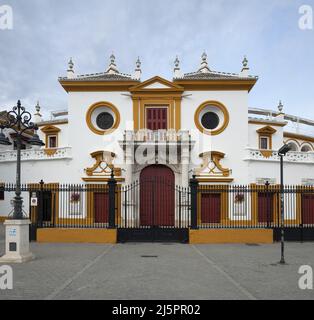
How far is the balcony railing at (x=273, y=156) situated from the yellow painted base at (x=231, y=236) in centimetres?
704

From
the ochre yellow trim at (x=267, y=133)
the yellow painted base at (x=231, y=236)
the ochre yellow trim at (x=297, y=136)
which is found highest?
the ochre yellow trim at (x=297, y=136)

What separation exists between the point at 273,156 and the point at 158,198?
7.55 metres

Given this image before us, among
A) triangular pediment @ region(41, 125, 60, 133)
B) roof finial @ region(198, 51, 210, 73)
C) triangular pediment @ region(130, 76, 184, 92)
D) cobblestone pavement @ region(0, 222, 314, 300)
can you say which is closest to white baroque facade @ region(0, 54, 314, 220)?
triangular pediment @ region(130, 76, 184, 92)

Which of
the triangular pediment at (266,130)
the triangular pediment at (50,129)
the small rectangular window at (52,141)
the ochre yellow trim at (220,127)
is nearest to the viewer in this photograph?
the ochre yellow trim at (220,127)

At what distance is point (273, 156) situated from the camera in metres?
21.5

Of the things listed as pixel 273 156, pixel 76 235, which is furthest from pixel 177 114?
pixel 76 235

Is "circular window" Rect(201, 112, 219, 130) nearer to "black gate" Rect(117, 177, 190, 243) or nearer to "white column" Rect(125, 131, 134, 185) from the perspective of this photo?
"black gate" Rect(117, 177, 190, 243)

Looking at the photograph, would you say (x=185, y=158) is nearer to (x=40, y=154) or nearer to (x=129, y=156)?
(x=129, y=156)

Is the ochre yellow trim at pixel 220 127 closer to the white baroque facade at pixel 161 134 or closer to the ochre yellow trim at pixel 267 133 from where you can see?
the white baroque facade at pixel 161 134

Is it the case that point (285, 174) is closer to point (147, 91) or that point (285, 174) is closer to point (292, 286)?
point (147, 91)

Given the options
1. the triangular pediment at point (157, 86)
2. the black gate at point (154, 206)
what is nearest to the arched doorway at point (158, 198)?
the black gate at point (154, 206)

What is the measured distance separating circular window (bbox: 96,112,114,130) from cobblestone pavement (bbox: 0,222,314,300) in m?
9.98

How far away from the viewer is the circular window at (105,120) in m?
21.9

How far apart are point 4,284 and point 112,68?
60.5 feet
